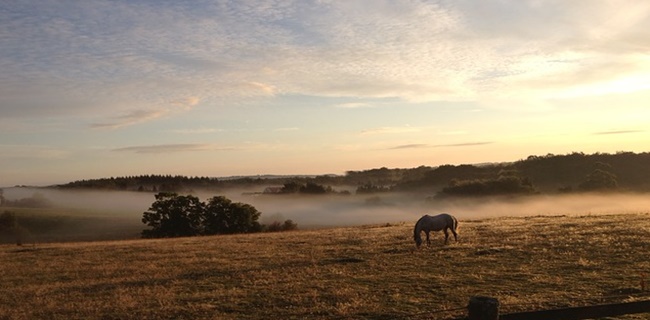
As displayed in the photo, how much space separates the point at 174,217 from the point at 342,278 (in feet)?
175

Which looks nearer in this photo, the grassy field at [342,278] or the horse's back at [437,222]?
the grassy field at [342,278]

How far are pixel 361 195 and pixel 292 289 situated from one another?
182835 mm

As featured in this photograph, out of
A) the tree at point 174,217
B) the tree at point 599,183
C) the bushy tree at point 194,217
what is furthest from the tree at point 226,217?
the tree at point 599,183

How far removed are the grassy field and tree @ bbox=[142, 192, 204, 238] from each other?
1426 inches

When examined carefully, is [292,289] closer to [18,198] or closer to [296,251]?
[296,251]

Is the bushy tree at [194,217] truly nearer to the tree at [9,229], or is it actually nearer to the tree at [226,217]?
the tree at [226,217]

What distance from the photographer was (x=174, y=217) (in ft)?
224

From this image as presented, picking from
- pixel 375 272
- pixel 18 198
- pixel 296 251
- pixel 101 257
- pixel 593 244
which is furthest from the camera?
pixel 18 198

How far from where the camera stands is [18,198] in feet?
563

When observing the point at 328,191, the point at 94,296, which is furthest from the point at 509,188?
the point at 94,296

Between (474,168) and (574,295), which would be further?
(474,168)

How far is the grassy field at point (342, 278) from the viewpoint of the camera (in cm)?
1470

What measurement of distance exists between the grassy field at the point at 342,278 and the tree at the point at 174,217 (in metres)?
36.2

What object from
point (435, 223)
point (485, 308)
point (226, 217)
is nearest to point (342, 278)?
point (435, 223)
